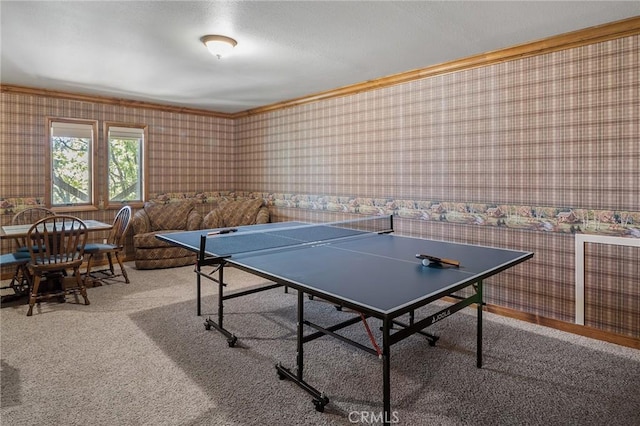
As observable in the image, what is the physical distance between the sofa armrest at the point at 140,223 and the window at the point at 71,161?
0.73 metres

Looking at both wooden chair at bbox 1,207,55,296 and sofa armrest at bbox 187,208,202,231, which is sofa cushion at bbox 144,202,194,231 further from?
wooden chair at bbox 1,207,55,296

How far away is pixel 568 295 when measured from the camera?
3.31 meters

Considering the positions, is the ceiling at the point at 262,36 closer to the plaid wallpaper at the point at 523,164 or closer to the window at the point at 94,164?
the plaid wallpaper at the point at 523,164

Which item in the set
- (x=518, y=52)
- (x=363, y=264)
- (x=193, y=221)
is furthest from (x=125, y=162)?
(x=518, y=52)

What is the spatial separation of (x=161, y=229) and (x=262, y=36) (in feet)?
12.1

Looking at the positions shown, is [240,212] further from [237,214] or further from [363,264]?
[363,264]

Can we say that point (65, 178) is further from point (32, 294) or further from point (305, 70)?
point (305, 70)

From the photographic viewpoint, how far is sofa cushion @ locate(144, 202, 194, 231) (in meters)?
5.81

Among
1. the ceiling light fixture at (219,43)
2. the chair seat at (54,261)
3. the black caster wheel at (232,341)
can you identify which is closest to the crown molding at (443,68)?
the ceiling light fixture at (219,43)

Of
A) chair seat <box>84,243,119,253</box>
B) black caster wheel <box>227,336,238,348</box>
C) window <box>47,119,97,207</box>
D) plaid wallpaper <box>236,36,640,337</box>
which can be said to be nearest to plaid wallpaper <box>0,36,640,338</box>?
plaid wallpaper <box>236,36,640,337</box>

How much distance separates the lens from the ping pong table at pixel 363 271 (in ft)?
5.59

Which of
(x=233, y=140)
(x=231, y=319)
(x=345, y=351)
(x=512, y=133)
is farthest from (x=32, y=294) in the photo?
(x=512, y=133)

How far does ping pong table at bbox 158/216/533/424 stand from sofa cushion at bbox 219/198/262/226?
2777mm

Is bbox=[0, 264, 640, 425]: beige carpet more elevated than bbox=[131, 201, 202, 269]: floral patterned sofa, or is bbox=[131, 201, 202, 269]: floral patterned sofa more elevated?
bbox=[131, 201, 202, 269]: floral patterned sofa
